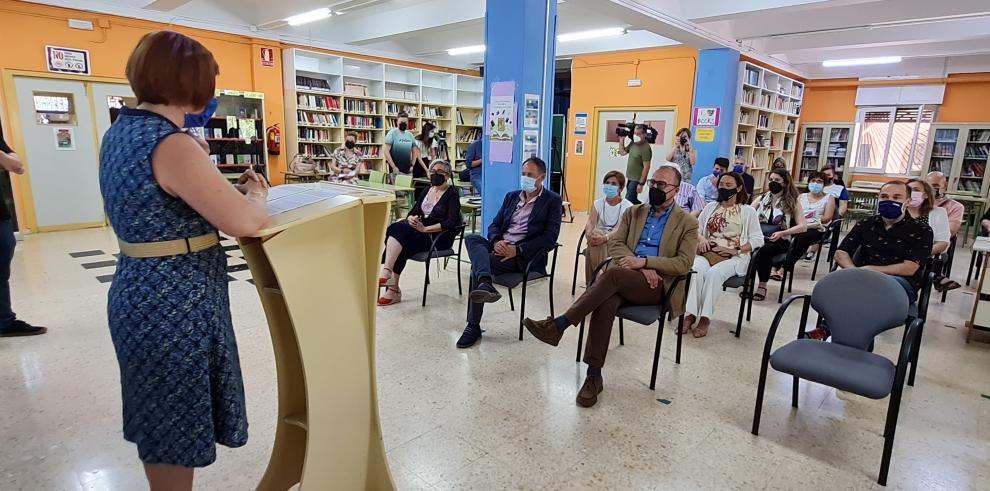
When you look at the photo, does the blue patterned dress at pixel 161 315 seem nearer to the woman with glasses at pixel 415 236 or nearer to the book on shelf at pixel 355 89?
the woman with glasses at pixel 415 236

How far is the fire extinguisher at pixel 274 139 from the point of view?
870 centimetres

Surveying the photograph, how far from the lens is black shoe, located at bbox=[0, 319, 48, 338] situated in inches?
136

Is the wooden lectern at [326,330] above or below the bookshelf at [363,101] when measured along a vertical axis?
below

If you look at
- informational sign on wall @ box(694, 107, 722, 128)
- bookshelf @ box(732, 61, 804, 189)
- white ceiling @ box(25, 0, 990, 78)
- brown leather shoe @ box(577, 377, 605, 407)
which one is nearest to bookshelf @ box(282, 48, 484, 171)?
white ceiling @ box(25, 0, 990, 78)

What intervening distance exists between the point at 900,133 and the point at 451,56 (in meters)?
9.29

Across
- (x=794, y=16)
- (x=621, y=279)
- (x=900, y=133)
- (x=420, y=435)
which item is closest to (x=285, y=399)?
(x=420, y=435)

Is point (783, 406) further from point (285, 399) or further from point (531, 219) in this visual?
point (285, 399)

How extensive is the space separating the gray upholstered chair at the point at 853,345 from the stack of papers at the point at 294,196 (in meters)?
2.04

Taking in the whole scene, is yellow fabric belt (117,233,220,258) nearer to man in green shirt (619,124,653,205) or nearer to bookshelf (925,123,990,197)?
man in green shirt (619,124,653,205)

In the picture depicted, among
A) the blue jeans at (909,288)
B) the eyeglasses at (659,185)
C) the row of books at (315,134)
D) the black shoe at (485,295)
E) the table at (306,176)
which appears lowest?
the black shoe at (485,295)

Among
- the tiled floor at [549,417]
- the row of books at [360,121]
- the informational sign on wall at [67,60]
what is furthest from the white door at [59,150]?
the row of books at [360,121]

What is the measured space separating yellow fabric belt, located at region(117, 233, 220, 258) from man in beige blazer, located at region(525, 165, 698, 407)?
1926 mm

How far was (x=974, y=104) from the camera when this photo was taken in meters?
9.88

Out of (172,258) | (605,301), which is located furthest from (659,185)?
(172,258)
